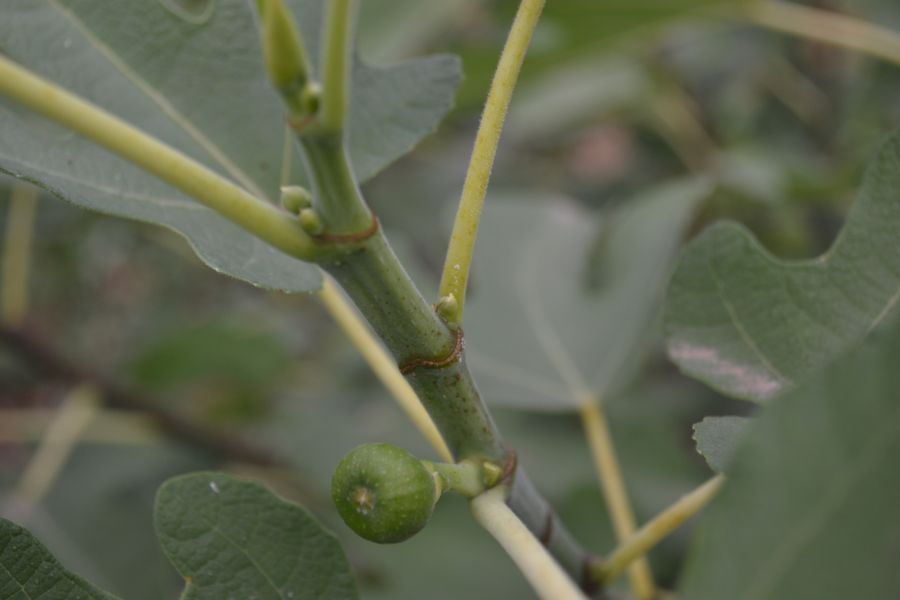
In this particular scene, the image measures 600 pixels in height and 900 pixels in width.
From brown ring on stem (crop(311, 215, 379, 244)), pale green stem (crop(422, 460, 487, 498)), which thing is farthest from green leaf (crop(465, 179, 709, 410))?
brown ring on stem (crop(311, 215, 379, 244))

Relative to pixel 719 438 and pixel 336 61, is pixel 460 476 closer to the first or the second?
pixel 719 438

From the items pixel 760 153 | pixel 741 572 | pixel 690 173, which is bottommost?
pixel 690 173

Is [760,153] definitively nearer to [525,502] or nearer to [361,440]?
[361,440]

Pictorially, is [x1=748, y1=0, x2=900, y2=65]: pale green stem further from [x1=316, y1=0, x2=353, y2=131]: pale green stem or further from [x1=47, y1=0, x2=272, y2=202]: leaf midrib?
[x1=316, y1=0, x2=353, y2=131]: pale green stem

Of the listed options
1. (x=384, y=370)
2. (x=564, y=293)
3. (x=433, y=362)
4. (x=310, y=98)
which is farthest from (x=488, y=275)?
(x=310, y=98)

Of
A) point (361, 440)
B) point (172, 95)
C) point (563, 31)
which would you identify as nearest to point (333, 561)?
point (172, 95)

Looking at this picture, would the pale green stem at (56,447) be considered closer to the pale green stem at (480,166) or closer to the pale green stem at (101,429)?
the pale green stem at (101,429)

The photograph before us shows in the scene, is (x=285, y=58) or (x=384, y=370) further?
(x=384, y=370)
